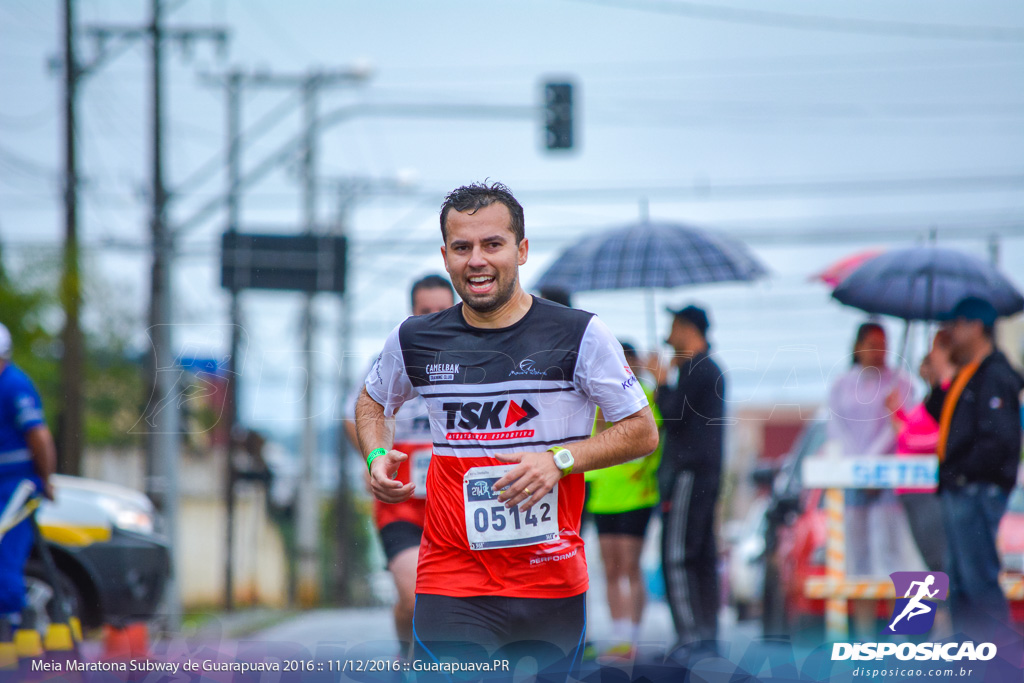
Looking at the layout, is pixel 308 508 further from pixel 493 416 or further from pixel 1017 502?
pixel 493 416

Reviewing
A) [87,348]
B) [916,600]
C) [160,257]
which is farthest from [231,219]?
[87,348]

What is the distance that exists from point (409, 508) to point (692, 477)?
146 centimetres

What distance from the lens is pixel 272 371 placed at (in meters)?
5.36

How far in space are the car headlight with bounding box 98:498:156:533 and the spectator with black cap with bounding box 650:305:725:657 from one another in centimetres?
338

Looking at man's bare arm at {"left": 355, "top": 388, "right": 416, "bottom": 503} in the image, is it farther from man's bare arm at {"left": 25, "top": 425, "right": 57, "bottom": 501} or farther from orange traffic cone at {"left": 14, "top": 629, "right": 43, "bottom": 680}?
man's bare arm at {"left": 25, "top": 425, "right": 57, "bottom": 501}

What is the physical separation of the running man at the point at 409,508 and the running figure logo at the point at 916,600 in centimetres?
190

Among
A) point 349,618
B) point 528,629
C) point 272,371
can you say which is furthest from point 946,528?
point 349,618

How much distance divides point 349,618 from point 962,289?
6546mm

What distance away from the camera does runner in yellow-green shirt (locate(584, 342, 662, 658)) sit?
5.94 m

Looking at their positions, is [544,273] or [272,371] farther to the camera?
[544,273]

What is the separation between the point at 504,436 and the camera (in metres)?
3.37

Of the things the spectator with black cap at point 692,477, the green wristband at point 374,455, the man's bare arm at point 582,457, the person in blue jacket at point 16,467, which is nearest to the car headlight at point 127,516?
the person in blue jacket at point 16,467

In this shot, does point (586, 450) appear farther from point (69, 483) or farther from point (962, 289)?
point (69, 483)

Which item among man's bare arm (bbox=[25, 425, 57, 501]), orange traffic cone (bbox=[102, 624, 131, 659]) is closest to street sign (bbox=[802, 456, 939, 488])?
orange traffic cone (bbox=[102, 624, 131, 659])
